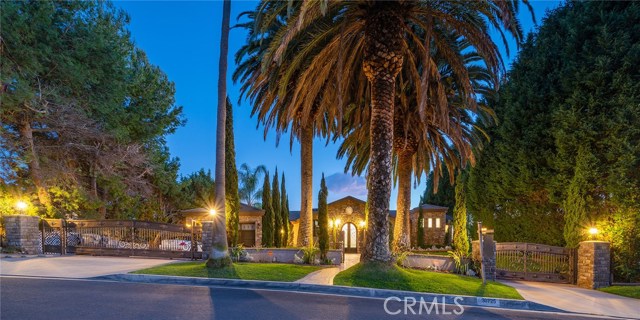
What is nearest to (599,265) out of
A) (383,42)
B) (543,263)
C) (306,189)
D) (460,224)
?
(543,263)

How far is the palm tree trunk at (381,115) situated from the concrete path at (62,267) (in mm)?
8419

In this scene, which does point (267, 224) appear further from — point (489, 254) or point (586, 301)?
point (586, 301)

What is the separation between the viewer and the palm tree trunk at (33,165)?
1779cm

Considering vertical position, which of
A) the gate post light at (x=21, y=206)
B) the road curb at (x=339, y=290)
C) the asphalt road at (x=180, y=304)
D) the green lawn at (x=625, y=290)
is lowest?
the green lawn at (x=625, y=290)

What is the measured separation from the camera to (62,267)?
468 inches

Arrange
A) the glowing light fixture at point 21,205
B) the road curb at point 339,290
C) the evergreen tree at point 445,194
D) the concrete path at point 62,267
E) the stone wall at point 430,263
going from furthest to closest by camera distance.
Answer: the evergreen tree at point 445,194 < the glowing light fixture at point 21,205 < the stone wall at point 430,263 < the concrete path at point 62,267 < the road curb at point 339,290

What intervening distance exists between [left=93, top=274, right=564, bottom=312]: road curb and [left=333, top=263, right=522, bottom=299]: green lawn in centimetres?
41

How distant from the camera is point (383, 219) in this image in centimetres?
1071

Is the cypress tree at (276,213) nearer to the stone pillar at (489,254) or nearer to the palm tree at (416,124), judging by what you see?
the palm tree at (416,124)

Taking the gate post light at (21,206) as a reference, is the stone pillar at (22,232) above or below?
below

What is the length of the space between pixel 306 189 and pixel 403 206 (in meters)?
5.21

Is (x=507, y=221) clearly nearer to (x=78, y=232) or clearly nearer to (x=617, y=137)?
(x=617, y=137)

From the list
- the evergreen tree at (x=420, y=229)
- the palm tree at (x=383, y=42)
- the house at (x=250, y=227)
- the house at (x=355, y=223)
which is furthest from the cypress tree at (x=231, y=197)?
the evergreen tree at (x=420, y=229)

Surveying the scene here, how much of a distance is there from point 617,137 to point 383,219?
36.7 ft
